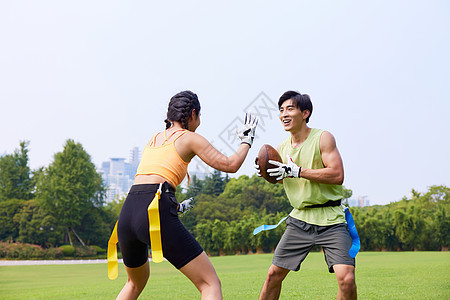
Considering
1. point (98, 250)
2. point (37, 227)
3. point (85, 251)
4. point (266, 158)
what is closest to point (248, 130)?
point (266, 158)

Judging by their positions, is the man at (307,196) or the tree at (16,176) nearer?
the man at (307,196)

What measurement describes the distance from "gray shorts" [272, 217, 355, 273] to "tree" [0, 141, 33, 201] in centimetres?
4180

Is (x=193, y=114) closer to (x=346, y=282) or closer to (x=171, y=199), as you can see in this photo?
(x=171, y=199)

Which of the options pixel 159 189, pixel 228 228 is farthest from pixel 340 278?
pixel 228 228

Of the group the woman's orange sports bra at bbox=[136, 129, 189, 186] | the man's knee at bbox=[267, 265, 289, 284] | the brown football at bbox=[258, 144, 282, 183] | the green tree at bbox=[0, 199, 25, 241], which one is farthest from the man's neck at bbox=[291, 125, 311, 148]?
the green tree at bbox=[0, 199, 25, 241]

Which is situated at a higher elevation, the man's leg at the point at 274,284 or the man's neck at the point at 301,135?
the man's neck at the point at 301,135

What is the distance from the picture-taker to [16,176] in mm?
41844

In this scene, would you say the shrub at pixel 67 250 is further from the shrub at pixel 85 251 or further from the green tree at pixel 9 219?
the green tree at pixel 9 219

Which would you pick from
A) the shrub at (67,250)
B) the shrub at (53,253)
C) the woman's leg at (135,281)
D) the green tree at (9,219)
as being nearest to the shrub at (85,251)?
the shrub at (67,250)

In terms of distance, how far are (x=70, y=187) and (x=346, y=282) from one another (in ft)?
126

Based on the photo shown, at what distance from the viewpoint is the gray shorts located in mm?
4133

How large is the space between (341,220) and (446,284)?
7.22 m

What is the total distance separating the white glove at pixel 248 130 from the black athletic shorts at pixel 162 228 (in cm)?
75

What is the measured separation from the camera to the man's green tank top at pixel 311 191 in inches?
172
